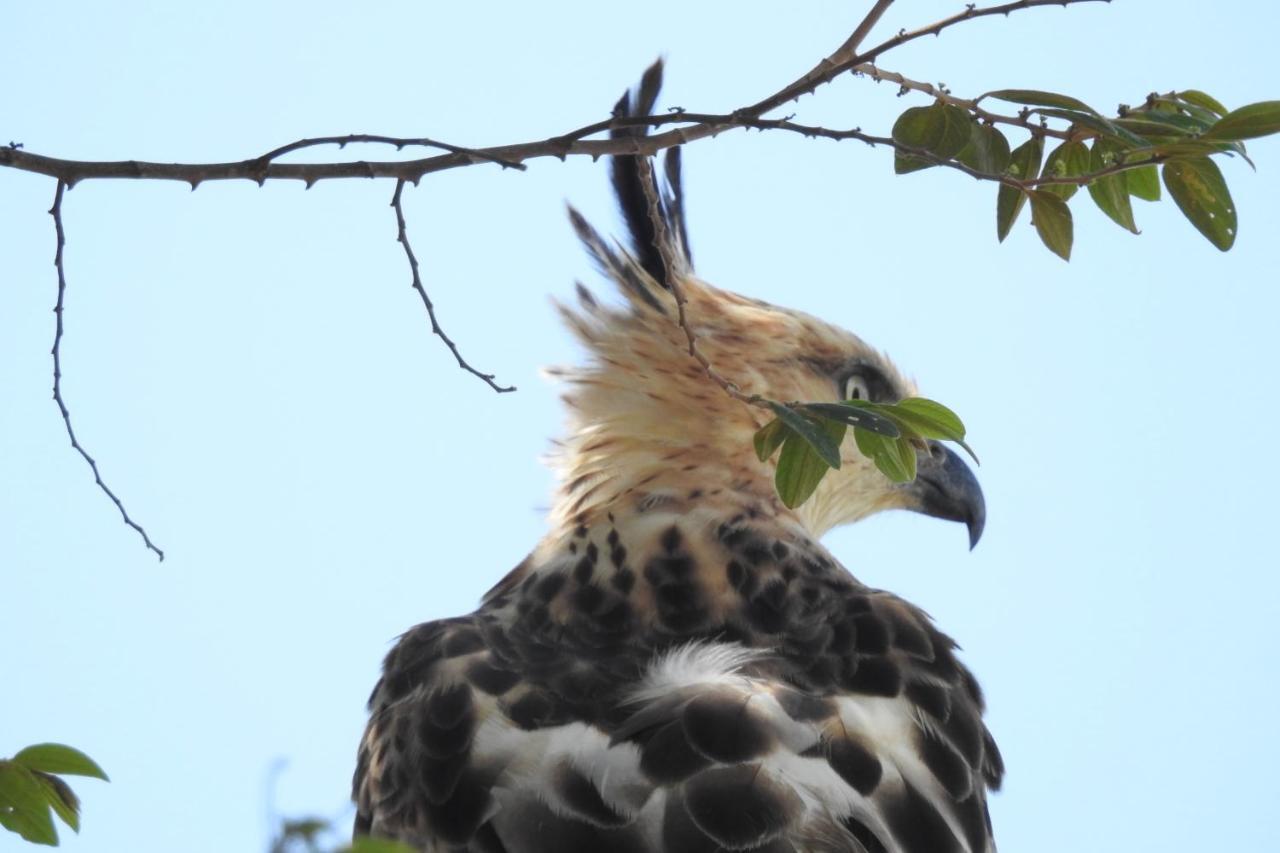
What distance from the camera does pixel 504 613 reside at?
180 inches

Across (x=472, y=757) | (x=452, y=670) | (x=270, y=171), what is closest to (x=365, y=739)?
(x=452, y=670)

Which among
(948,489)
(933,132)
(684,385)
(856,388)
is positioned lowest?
(948,489)

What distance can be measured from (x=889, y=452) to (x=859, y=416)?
0.60 feet

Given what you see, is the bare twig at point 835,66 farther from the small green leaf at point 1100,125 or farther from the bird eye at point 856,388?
the bird eye at point 856,388

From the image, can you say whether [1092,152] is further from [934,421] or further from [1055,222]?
[934,421]

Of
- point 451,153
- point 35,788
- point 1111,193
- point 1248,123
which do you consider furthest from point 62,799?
point 1248,123

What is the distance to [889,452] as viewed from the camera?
3350 millimetres

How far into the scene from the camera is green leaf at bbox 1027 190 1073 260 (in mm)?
3793

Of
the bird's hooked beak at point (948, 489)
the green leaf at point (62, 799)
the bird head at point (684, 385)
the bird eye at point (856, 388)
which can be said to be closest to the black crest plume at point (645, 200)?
the bird head at point (684, 385)

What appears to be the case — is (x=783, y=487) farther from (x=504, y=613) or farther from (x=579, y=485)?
(x=579, y=485)

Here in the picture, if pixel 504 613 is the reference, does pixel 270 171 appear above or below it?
above

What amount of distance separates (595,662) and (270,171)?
1495 millimetres

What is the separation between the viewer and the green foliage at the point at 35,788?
9.90 ft

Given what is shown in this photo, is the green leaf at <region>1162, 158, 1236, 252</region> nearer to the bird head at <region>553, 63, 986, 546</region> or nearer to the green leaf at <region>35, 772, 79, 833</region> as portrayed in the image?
the bird head at <region>553, 63, 986, 546</region>
